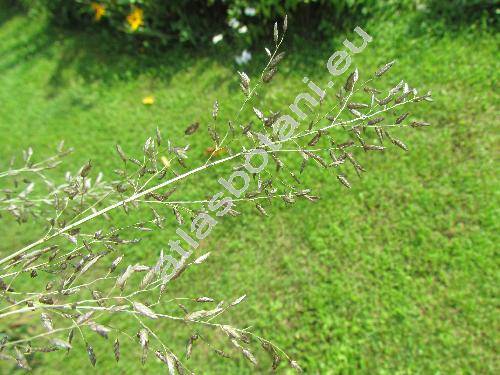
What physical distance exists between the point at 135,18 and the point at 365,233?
3124 mm

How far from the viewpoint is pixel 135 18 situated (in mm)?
4426

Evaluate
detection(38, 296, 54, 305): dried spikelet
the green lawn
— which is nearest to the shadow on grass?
the green lawn

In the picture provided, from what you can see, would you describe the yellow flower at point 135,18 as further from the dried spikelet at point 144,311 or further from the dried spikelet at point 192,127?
the dried spikelet at point 144,311

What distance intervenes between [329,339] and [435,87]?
2171mm

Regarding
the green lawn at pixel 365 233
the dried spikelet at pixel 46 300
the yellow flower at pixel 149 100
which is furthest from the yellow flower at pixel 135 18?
the dried spikelet at pixel 46 300

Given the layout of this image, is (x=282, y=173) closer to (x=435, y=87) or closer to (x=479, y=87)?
(x=435, y=87)

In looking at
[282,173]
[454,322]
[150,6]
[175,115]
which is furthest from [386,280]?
[150,6]

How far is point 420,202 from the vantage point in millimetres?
3078

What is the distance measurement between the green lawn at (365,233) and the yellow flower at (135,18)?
24.6 inches

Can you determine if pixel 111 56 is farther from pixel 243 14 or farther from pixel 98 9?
pixel 243 14

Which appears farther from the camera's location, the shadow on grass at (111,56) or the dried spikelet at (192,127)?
the shadow on grass at (111,56)

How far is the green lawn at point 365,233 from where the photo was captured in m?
2.67

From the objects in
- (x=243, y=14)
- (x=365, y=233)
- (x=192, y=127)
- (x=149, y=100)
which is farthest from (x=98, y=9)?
(x=192, y=127)

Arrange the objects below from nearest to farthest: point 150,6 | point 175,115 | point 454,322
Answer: point 454,322, point 175,115, point 150,6
